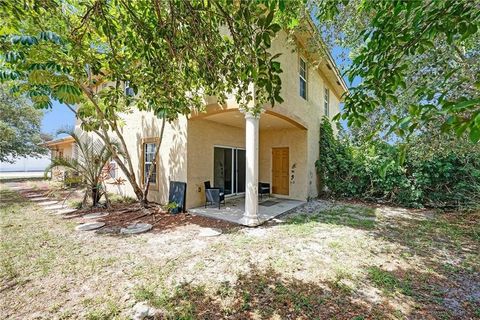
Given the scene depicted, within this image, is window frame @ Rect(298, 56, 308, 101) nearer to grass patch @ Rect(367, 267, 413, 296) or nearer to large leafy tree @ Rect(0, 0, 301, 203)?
large leafy tree @ Rect(0, 0, 301, 203)

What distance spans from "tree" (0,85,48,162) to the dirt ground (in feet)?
55.0

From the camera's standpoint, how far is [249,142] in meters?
6.27

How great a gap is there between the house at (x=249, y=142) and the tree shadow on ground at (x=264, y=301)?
292 cm

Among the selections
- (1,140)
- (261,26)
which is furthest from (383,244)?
(1,140)

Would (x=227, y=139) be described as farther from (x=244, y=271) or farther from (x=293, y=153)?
(x=244, y=271)

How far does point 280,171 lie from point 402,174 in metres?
5.03

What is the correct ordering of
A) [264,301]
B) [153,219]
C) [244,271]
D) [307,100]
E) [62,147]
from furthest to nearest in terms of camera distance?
[62,147] → [307,100] → [153,219] → [244,271] → [264,301]

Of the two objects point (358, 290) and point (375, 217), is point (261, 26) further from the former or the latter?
point (375, 217)

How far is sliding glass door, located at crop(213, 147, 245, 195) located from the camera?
8.94 metres

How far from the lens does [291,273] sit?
3.70 m

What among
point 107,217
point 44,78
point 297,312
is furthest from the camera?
point 107,217

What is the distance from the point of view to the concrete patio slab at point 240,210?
22.3ft

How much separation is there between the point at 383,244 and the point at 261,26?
5.36 m

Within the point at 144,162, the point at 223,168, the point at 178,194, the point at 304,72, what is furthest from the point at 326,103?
the point at 144,162
